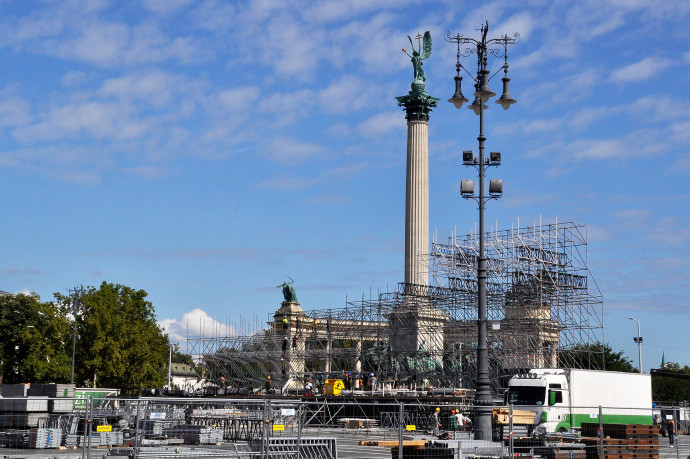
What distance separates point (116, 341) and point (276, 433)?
4153cm

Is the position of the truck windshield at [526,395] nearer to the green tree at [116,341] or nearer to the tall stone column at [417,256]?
the tall stone column at [417,256]

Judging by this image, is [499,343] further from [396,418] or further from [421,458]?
[421,458]

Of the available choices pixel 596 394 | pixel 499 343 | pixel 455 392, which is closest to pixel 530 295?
pixel 499 343

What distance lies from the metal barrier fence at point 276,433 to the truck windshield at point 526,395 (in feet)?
4.95

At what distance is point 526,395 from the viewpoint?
122 feet

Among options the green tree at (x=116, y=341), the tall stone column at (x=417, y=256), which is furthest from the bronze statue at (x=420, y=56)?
the green tree at (x=116, y=341)

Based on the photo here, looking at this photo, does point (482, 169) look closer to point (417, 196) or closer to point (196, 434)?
point (196, 434)

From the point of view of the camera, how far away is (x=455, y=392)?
57250mm

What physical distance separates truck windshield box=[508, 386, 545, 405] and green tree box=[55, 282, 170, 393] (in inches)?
1449

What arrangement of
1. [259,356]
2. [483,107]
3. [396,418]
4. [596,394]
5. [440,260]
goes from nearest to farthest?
[483,107]
[596,394]
[396,418]
[440,260]
[259,356]

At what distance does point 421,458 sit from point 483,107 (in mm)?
11750

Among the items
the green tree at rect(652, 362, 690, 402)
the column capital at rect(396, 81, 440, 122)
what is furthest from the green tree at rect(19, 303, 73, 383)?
the green tree at rect(652, 362, 690, 402)

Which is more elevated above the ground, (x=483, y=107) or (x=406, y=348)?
(x=483, y=107)

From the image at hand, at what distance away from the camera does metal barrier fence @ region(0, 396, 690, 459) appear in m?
19.3
